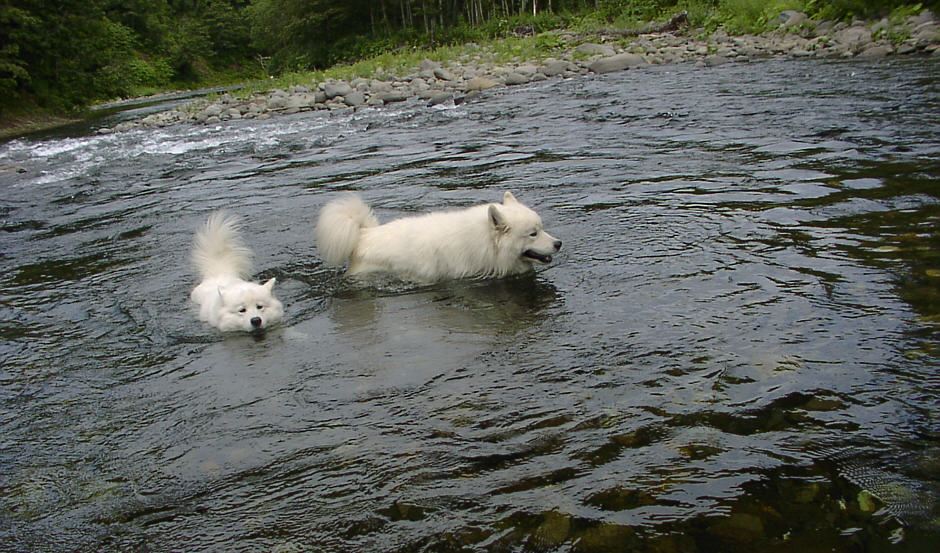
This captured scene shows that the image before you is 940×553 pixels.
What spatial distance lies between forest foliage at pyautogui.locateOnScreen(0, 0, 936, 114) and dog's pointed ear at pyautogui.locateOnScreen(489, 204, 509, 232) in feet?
55.1

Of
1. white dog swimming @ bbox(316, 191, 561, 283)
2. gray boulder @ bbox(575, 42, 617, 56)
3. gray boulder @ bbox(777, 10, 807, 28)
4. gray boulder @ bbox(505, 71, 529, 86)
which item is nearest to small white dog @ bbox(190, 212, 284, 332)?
white dog swimming @ bbox(316, 191, 561, 283)

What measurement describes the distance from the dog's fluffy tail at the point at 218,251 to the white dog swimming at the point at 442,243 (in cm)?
82

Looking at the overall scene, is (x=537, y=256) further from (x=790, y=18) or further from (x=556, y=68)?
(x=790, y=18)

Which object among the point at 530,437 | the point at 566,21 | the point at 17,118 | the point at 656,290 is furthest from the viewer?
the point at 566,21

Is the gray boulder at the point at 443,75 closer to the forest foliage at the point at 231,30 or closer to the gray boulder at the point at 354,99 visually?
the gray boulder at the point at 354,99

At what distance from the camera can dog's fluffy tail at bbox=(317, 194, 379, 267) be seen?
5.85 meters

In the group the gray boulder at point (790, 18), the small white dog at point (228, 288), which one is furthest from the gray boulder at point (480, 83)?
the small white dog at point (228, 288)

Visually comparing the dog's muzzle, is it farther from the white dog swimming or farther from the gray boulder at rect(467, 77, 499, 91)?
the gray boulder at rect(467, 77, 499, 91)

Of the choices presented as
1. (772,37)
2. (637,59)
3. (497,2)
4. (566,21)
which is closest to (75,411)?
(637,59)

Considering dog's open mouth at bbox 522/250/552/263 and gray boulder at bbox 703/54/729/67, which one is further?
gray boulder at bbox 703/54/729/67

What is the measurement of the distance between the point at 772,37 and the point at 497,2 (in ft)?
111

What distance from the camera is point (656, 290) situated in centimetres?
464

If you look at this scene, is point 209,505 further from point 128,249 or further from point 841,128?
point 841,128

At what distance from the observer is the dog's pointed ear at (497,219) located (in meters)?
5.39
